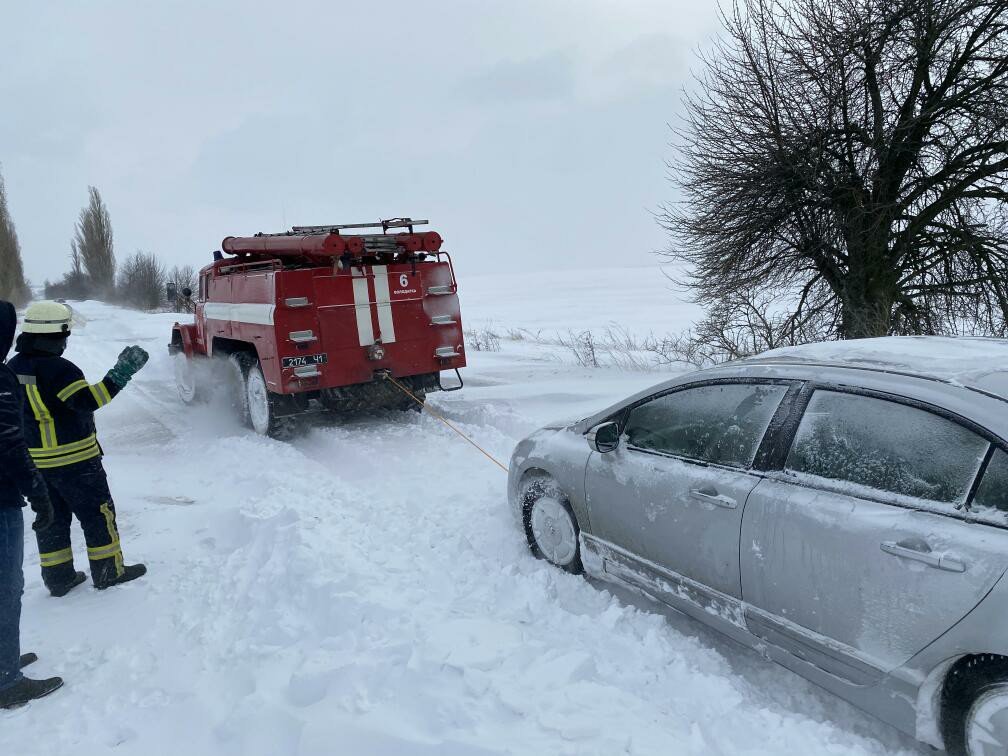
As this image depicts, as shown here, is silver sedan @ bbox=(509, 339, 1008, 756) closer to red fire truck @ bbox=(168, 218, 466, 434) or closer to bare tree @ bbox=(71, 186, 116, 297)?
red fire truck @ bbox=(168, 218, 466, 434)

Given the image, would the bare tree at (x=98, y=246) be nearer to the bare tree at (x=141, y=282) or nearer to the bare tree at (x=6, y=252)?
the bare tree at (x=141, y=282)

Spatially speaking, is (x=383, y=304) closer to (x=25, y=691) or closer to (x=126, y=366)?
(x=126, y=366)

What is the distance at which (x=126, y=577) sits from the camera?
4324 millimetres

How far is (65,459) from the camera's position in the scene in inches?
158

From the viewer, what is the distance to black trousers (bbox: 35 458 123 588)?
4074mm

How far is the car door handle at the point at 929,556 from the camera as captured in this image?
2217 millimetres

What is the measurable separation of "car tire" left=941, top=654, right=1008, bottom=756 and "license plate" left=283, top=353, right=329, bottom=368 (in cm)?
643

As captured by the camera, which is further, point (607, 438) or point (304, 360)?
point (304, 360)

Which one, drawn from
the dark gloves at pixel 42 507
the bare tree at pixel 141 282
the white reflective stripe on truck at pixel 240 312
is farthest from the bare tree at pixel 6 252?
the dark gloves at pixel 42 507

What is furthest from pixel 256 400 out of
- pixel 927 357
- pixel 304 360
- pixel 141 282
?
pixel 141 282

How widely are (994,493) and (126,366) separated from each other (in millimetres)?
4482

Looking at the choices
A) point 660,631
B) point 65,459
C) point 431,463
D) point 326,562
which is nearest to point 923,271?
point 431,463

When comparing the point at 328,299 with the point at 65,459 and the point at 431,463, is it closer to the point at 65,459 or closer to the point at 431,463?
the point at 431,463

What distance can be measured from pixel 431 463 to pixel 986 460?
520 centimetres
